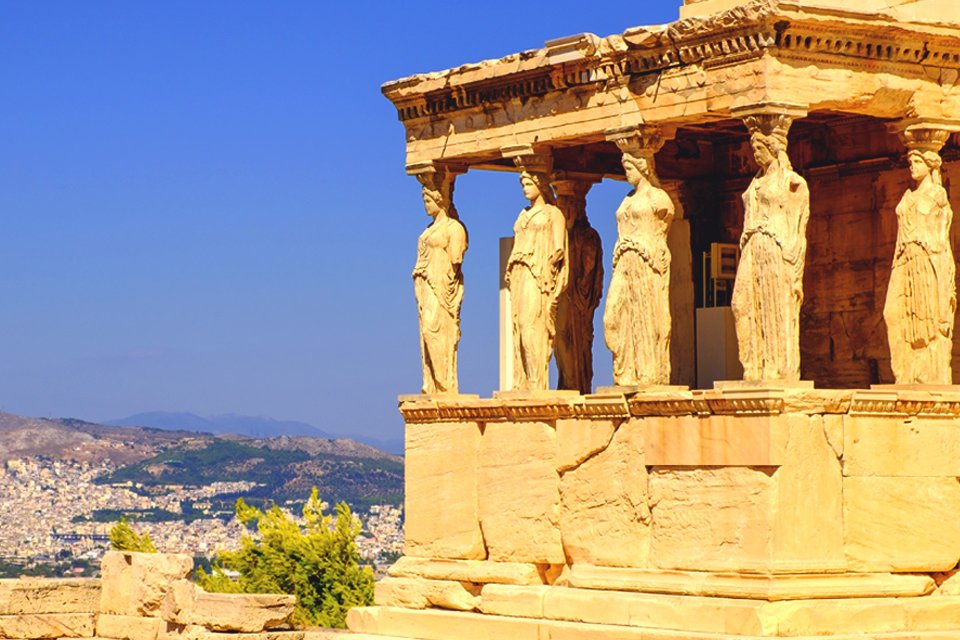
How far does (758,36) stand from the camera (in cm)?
1936

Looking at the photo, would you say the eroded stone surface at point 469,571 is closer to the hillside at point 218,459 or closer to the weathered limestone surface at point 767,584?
the weathered limestone surface at point 767,584

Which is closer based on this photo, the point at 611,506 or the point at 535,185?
the point at 611,506

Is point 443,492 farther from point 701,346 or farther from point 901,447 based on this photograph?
point 901,447

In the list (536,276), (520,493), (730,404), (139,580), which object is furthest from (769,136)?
(139,580)

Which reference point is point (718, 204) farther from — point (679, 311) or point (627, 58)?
point (627, 58)

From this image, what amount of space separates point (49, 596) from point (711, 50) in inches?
364

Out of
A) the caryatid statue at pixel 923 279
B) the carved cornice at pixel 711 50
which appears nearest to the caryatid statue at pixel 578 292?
the carved cornice at pixel 711 50

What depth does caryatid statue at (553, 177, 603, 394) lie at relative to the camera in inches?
895

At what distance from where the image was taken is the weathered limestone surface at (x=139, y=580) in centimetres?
2411

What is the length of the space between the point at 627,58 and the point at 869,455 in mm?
3816

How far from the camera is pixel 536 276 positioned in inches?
850

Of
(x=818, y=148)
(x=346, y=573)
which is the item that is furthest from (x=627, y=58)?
(x=346, y=573)

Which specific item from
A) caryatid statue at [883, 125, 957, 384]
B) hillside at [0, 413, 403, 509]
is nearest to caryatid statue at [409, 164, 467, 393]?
caryatid statue at [883, 125, 957, 384]

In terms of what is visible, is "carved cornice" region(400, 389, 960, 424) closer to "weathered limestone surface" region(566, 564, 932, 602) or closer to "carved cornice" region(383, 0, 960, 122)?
"weathered limestone surface" region(566, 564, 932, 602)
